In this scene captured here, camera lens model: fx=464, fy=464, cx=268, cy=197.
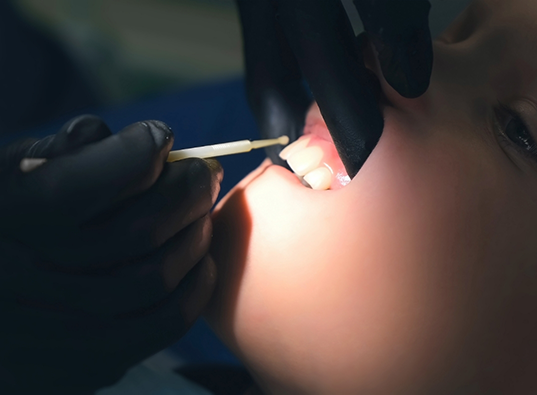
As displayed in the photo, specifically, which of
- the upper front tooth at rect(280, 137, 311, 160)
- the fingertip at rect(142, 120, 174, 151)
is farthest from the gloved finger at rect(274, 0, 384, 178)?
the fingertip at rect(142, 120, 174, 151)

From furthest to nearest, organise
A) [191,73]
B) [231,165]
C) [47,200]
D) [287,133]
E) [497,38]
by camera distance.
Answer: [191,73] → [231,165] → [287,133] → [497,38] → [47,200]

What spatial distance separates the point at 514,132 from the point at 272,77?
408 millimetres

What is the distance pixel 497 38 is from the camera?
588 millimetres

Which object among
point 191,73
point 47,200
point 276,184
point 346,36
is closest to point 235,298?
point 276,184

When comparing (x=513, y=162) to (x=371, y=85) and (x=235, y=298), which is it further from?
(x=235, y=298)

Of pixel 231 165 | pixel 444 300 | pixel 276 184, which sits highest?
pixel 276 184

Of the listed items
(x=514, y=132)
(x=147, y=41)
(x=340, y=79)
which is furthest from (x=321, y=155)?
(x=147, y=41)

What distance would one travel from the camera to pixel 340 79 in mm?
603

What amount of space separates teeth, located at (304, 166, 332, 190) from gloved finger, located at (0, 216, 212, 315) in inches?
7.2

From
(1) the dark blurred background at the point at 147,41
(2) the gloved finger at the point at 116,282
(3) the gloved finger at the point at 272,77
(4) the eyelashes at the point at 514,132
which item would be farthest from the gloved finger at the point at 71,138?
(1) the dark blurred background at the point at 147,41

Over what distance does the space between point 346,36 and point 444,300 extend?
1.17 feet

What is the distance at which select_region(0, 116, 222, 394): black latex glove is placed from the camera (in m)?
0.48

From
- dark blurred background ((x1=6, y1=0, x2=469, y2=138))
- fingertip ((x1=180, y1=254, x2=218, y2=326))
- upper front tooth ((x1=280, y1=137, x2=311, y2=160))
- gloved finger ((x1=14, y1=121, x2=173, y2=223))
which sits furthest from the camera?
dark blurred background ((x1=6, y1=0, x2=469, y2=138))

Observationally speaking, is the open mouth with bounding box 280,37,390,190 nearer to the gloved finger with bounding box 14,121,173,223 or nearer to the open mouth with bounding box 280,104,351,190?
the open mouth with bounding box 280,104,351,190
